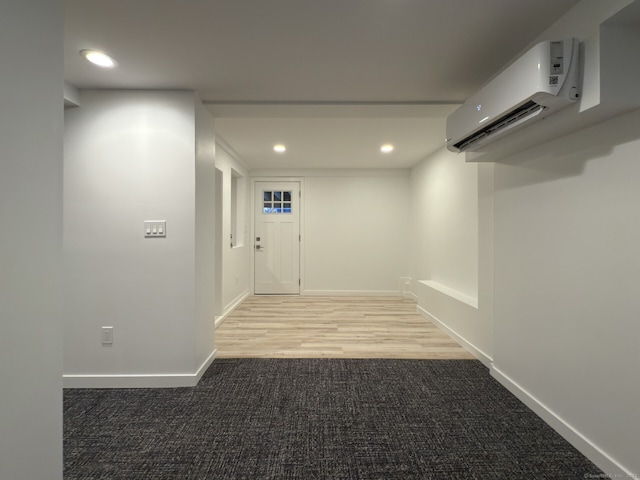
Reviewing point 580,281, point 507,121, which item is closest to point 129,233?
point 507,121

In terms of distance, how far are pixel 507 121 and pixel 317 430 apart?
2124 mm

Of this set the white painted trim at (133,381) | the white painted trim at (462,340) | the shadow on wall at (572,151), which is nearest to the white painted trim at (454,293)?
the white painted trim at (462,340)

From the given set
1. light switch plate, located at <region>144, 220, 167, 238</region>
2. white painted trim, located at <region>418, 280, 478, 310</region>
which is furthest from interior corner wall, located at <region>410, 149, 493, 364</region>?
light switch plate, located at <region>144, 220, 167, 238</region>

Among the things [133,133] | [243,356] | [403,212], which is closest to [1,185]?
[133,133]

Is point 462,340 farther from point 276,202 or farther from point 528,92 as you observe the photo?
point 276,202

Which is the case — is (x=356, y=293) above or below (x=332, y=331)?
above

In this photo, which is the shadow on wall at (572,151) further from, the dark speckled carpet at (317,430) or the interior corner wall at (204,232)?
the interior corner wall at (204,232)

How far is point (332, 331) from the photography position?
12.9ft

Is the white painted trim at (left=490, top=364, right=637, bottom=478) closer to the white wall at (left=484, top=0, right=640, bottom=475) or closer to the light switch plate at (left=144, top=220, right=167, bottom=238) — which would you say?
the white wall at (left=484, top=0, right=640, bottom=475)

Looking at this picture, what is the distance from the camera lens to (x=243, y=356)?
313cm

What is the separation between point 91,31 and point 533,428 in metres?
3.44

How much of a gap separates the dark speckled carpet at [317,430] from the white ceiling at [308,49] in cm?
228

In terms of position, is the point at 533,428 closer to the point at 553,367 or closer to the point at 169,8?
the point at 553,367

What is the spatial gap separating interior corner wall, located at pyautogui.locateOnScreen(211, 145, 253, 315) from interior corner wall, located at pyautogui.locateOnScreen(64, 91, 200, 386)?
5.76ft
